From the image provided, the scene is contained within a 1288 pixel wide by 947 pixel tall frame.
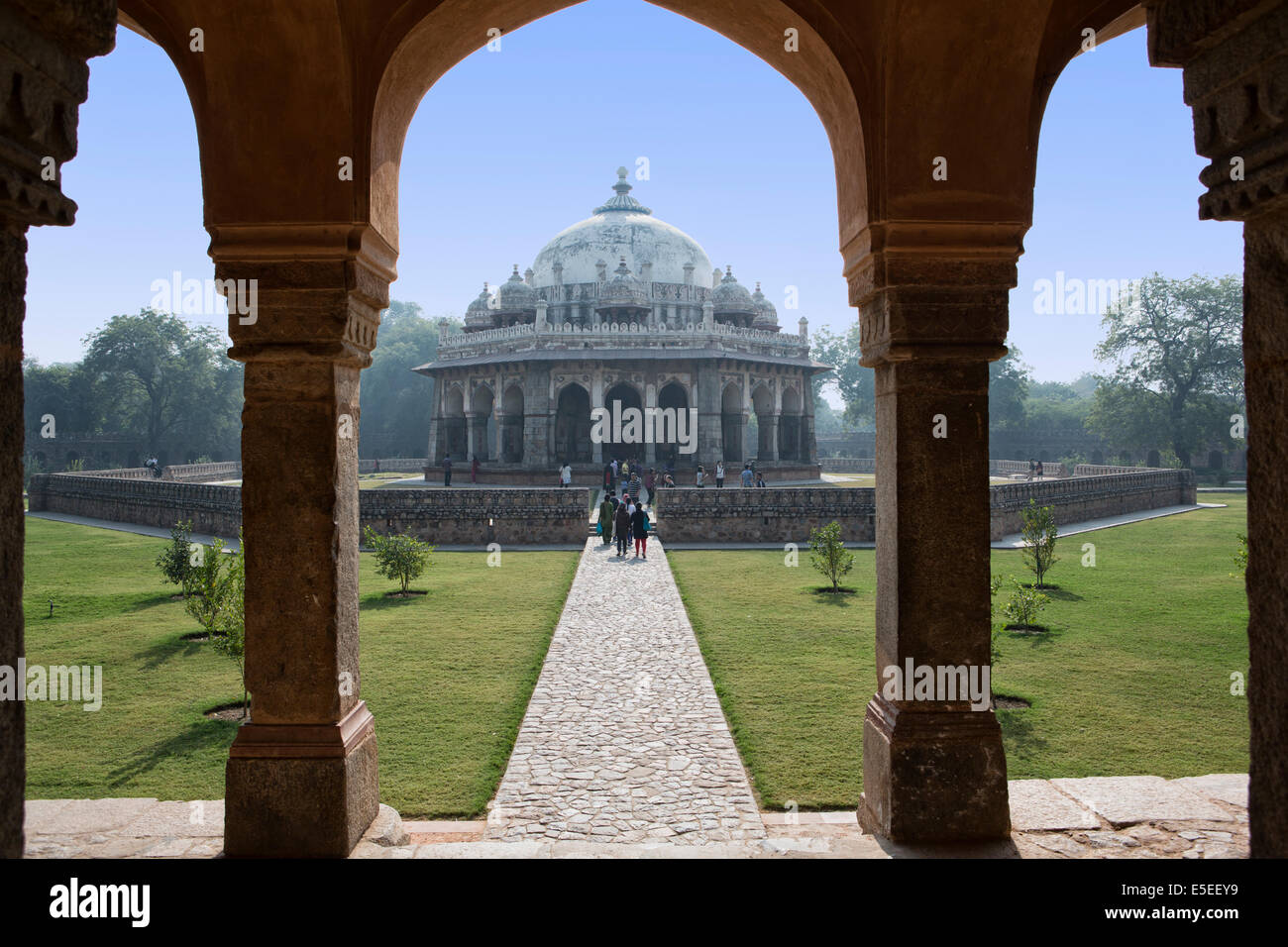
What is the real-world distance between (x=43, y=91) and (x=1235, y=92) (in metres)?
2.96

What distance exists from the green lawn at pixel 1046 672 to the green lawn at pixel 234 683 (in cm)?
176

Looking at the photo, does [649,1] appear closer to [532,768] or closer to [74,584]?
[532,768]

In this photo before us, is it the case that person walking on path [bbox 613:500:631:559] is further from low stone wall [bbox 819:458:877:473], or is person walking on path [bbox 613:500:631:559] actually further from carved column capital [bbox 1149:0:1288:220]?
low stone wall [bbox 819:458:877:473]

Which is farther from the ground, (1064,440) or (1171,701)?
(1064,440)

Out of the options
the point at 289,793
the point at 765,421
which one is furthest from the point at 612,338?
the point at 289,793

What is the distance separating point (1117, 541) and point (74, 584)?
56.8ft

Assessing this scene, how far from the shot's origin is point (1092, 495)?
20.3 metres

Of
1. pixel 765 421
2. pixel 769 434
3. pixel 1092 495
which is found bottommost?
pixel 1092 495

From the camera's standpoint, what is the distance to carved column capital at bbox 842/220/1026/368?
3.56m

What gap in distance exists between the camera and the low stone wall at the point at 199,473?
94.4 feet

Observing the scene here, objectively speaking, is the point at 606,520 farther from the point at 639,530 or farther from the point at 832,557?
the point at 832,557

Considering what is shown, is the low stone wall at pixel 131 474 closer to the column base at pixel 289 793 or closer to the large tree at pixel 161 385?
the large tree at pixel 161 385

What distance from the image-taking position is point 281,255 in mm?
3531
